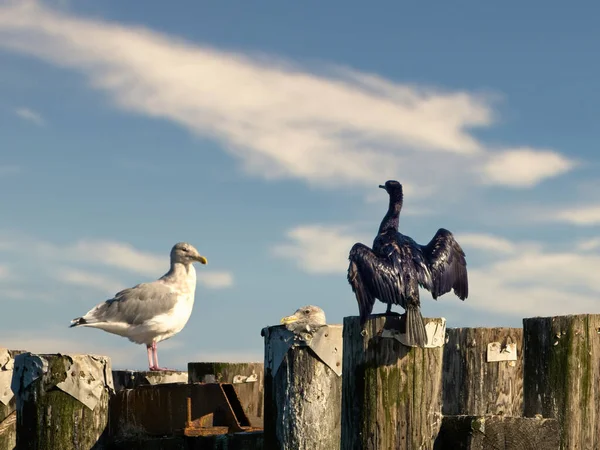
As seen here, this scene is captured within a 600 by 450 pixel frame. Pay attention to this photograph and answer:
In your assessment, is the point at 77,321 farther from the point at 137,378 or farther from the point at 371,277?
the point at 371,277

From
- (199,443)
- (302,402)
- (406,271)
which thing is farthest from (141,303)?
(302,402)

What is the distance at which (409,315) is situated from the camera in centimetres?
599

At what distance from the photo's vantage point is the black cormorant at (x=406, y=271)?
683 cm

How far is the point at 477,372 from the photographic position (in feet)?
31.8

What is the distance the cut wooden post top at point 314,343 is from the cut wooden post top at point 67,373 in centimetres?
152

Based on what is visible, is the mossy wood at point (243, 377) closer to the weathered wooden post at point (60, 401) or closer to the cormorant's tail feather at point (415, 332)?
the weathered wooden post at point (60, 401)

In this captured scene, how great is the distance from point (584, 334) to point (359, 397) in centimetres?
238

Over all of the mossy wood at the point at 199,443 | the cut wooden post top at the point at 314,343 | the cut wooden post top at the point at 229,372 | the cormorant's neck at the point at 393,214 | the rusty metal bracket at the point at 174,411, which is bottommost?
the mossy wood at the point at 199,443

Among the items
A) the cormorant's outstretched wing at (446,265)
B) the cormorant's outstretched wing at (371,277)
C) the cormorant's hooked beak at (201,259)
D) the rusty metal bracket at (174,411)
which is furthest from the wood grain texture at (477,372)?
the cormorant's hooked beak at (201,259)

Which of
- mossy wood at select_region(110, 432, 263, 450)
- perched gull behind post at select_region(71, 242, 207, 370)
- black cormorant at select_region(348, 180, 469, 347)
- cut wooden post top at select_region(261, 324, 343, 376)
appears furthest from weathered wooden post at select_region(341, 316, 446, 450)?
perched gull behind post at select_region(71, 242, 207, 370)

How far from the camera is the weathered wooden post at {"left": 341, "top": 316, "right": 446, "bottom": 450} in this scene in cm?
579

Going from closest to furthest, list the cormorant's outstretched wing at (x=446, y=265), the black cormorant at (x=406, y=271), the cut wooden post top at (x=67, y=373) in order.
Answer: the black cormorant at (x=406, y=271) < the cut wooden post top at (x=67, y=373) < the cormorant's outstretched wing at (x=446, y=265)

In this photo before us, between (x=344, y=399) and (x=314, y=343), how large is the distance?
0.66m

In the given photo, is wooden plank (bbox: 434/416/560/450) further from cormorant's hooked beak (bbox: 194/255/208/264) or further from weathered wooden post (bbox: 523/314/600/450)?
cormorant's hooked beak (bbox: 194/255/208/264)
